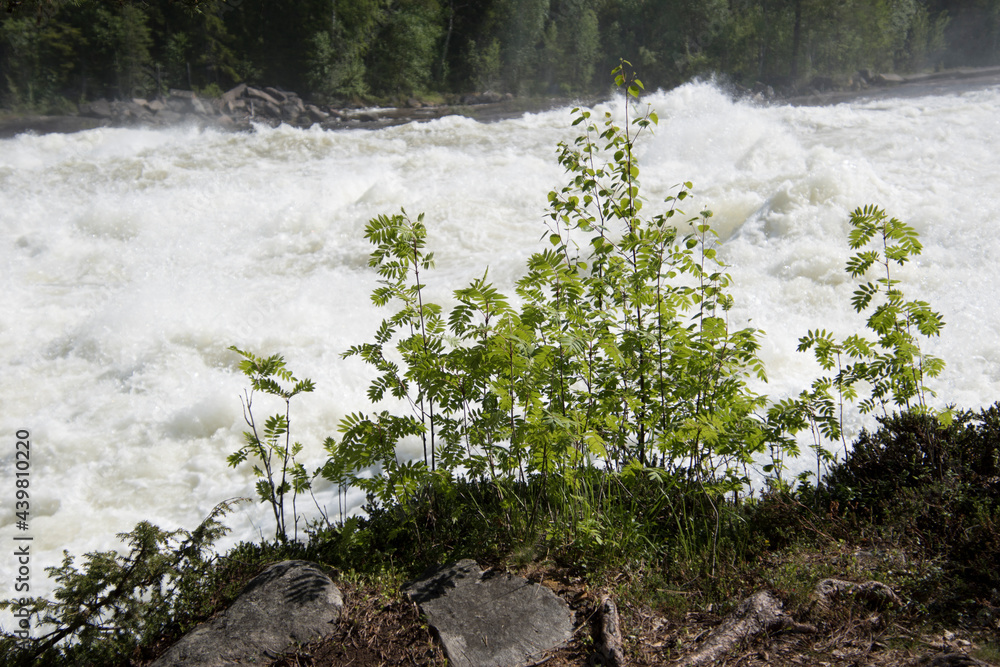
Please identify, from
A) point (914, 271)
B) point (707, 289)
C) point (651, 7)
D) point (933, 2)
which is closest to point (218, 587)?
point (707, 289)

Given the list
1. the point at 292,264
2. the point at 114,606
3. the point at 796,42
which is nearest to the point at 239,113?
the point at 292,264

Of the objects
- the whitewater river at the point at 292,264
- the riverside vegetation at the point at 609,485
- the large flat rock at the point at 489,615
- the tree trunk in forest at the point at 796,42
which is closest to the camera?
the large flat rock at the point at 489,615

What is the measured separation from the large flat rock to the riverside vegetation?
14cm

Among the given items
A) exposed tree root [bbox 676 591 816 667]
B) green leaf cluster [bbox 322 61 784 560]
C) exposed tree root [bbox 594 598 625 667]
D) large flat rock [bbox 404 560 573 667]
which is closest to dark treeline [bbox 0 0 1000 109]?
green leaf cluster [bbox 322 61 784 560]

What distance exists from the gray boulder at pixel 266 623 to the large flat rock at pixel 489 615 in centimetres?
32

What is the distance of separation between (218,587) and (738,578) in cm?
198

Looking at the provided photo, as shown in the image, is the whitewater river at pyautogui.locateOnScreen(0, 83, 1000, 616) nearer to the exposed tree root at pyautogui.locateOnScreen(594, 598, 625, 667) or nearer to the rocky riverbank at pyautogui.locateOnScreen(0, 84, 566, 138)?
the exposed tree root at pyautogui.locateOnScreen(594, 598, 625, 667)

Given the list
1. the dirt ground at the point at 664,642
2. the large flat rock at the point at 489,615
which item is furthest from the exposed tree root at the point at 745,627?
the large flat rock at the point at 489,615

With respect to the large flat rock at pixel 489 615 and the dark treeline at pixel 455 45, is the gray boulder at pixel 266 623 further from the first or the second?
the dark treeline at pixel 455 45

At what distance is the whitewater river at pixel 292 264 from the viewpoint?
5.13 m

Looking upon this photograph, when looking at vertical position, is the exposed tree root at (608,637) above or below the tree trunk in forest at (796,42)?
below

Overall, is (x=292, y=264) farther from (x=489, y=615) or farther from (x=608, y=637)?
(x=608, y=637)

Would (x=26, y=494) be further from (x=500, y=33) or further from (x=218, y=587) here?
(x=500, y=33)

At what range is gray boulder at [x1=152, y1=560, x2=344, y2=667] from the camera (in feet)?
6.92
